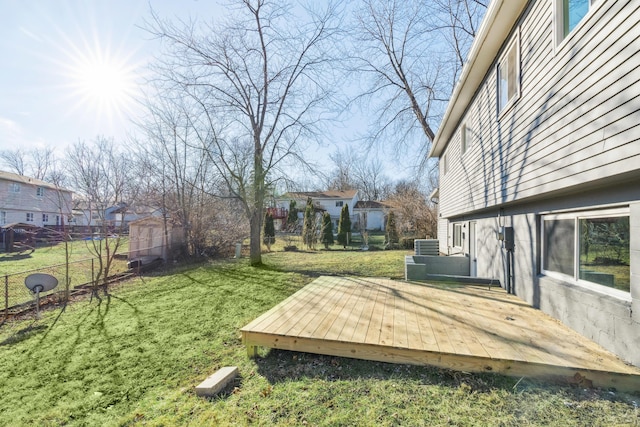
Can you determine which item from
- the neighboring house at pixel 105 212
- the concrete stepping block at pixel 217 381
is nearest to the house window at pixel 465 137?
the concrete stepping block at pixel 217 381

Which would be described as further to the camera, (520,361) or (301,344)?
(301,344)

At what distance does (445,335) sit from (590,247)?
193 centimetres

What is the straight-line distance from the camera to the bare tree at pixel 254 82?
37.2 feet

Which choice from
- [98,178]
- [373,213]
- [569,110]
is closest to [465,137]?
[569,110]

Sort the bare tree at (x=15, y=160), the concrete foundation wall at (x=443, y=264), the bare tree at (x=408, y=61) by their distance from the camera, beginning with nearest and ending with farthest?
the concrete foundation wall at (x=443, y=264)
the bare tree at (x=408, y=61)
the bare tree at (x=15, y=160)

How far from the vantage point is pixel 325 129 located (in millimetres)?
12203

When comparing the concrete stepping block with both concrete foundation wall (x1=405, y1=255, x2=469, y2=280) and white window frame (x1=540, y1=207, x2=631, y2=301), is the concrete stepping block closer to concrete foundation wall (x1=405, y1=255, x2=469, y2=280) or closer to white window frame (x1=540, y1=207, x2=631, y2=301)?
white window frame (x1=540, y1=207, x2=631, y2=301)

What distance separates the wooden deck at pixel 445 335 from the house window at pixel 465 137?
14.2 ft

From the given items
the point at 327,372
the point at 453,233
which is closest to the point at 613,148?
the point at 327,372

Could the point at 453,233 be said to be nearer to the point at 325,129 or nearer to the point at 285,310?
the point at 325,129

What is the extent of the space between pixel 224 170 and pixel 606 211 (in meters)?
11.9

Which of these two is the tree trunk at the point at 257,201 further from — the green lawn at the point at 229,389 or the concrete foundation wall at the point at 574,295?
the concrete foundation wall at the point at 574,295

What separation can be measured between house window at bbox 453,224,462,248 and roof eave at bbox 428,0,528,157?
12.8ft

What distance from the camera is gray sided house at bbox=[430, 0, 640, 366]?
256 centimetres
